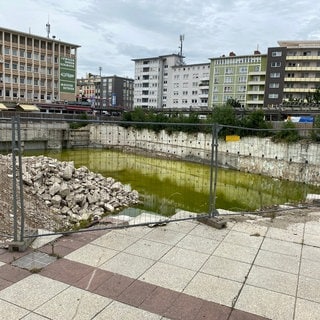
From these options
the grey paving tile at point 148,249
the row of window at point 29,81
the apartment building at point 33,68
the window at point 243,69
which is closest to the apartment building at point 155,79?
the apartment building at point 33,68

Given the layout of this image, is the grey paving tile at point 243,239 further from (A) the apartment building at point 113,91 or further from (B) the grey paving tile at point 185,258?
(A) the apartment building at point 113,91

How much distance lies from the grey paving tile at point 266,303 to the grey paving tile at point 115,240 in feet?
5.68

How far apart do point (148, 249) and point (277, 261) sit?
5.57ft

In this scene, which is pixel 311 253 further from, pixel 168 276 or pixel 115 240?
pixel 115 240

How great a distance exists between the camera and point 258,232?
16.6 feet

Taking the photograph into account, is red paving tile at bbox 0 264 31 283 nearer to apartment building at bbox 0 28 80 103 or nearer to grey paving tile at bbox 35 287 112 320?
grey paving tile at bbox 35 287 112 320

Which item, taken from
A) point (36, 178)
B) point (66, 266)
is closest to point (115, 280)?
point (66, 266)

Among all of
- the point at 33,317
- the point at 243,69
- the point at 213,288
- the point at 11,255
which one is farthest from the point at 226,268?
the point at 243,69

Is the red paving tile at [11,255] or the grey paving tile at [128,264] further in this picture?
the red paving tile at [11,255]

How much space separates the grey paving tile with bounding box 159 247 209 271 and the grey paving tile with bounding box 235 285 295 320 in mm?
697

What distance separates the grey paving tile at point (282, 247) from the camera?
14.3 ft

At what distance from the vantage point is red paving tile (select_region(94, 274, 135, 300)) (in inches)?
124

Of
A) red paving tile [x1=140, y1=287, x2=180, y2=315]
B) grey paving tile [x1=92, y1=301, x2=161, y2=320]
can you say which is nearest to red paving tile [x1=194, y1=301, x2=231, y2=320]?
red paving tile [x1=140, y1=287, x2=180, y2=315]

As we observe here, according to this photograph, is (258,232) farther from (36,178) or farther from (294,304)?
(36,178)
